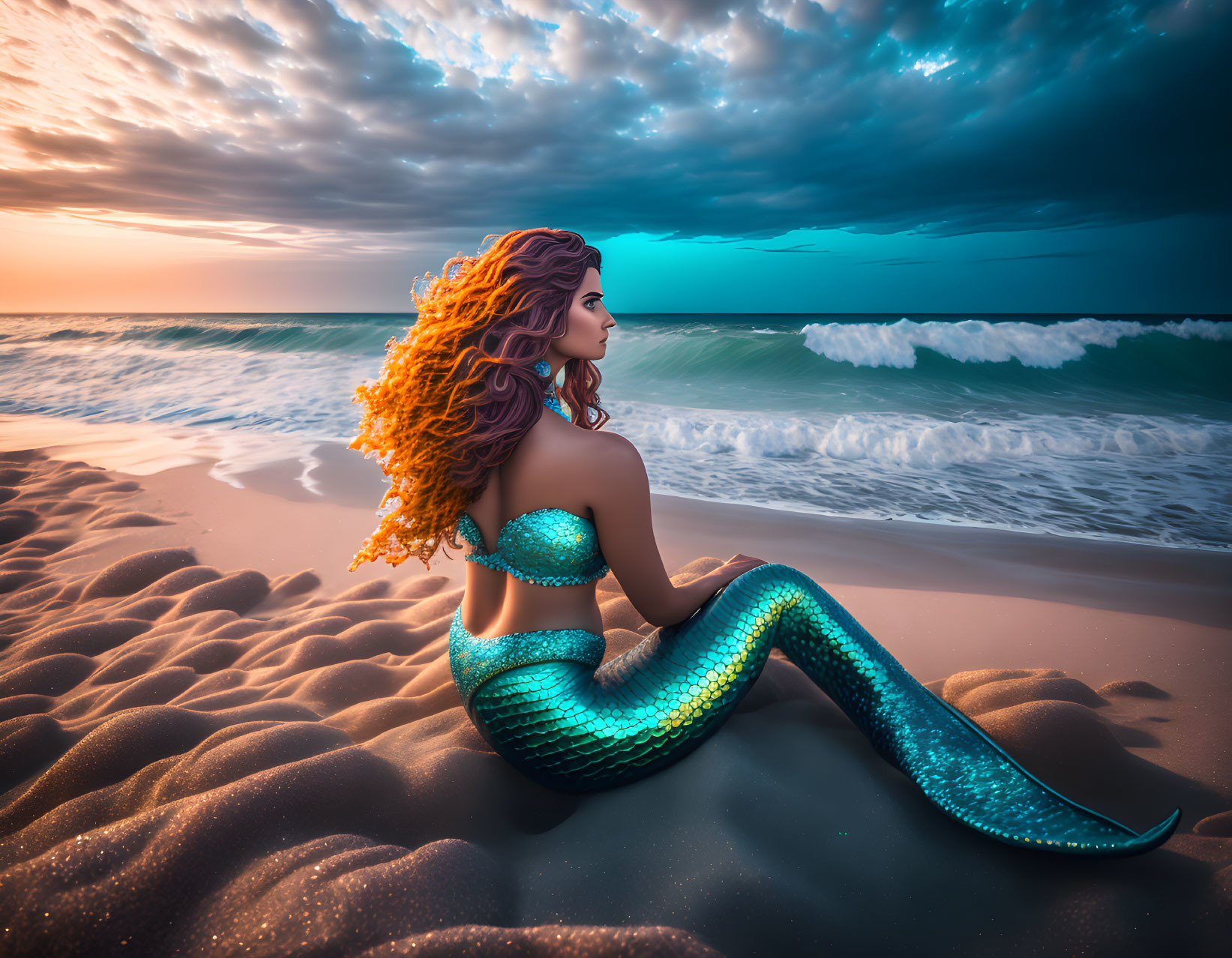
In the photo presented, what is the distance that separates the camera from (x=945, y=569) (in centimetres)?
437

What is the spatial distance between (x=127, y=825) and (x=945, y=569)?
4.77 m

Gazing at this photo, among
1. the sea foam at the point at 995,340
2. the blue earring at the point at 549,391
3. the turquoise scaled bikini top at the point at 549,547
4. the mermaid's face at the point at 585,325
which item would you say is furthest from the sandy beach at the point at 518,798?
the sea foam at the point at 995,340

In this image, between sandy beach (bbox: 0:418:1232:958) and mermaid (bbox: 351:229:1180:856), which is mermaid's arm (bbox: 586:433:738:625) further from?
sandy beach (bbox: 0:418:1232:958)

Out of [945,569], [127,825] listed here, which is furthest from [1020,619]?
[127,825]

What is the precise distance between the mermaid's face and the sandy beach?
1.41 metres

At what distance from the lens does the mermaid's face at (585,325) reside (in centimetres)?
191

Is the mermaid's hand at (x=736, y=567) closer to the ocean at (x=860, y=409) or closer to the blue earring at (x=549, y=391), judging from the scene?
the blue earring at (x=549, y=391)

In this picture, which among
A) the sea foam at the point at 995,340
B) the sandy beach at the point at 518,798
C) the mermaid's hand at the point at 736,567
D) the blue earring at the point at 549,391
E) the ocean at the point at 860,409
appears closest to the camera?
the sandy beach at the point at 518,798

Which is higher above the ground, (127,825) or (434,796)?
(127,825)

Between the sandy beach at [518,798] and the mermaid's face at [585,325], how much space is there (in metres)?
1.41

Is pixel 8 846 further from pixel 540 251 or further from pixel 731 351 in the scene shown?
pixel 731 351

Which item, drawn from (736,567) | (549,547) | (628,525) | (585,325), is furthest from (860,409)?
(549,547)

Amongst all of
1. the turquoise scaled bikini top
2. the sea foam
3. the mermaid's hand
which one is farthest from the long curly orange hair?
the sea foam

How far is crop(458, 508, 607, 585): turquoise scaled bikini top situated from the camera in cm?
179
